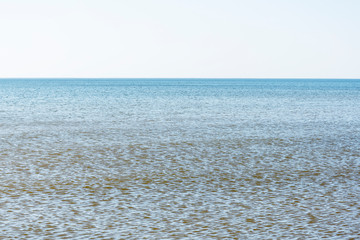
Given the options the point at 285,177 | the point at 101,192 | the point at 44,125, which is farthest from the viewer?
the point at 44,125

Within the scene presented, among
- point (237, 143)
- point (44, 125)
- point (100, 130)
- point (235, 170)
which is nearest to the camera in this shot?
point (235, 170)

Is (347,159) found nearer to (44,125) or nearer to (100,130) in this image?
(100,130)

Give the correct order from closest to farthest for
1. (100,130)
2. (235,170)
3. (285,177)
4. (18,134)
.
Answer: (285,177) < (235,170) < (18,134) < (100,130)

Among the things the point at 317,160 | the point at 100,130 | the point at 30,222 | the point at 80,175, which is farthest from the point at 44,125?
the point at 30,222

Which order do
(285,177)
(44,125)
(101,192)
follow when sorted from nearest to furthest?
(101,192)
(285,177)
(44,125)

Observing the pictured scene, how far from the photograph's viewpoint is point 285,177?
19.9 metres

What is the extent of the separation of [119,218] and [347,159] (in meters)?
14.4

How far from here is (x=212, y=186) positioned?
1814 cm

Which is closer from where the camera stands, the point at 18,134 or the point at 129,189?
the point at 129,189

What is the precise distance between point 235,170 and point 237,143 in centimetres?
871

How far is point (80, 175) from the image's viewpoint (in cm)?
2019

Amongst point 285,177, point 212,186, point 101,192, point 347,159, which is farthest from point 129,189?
point 347,159

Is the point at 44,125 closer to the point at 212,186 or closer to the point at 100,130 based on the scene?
the point at 100,130

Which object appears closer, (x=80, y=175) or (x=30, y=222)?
(x=30, y=222)
